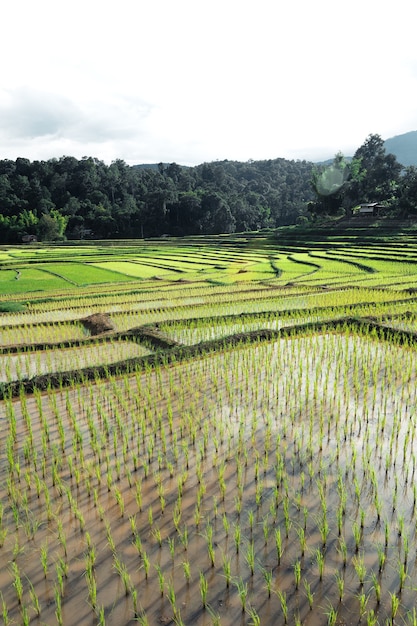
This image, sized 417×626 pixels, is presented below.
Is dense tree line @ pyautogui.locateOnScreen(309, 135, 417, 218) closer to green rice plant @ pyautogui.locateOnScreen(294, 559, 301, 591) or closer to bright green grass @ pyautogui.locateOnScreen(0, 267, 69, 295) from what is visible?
bright green grass @ pyautogui.locateOnScreen(0, 267, 69, 295)

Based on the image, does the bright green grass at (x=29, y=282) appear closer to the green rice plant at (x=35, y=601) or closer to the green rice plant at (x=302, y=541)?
the green rice plant at (x=35, y=601)

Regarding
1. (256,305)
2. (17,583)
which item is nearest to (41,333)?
(256,305)

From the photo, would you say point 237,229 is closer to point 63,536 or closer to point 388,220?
point 388,220

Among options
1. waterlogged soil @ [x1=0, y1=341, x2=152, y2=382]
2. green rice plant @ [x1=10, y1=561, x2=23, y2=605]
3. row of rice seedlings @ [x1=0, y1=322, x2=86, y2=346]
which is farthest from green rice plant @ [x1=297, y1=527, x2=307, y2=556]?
row of rice seedlings @ [x1=0, y1=322, x2=86, y2=346]

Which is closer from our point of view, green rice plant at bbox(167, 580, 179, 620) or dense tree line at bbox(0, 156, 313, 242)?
green rice plant at bbox(167, 580, 179, 620)

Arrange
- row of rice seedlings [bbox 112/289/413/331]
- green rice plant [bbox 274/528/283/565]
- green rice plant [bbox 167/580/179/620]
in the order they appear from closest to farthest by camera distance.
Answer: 1. green rice plant [bbox 167/580/179/620]
2. green rice plant [bbox 274/528/283/565]
3. row of rice seedlings [bbox 112/289/413/331]

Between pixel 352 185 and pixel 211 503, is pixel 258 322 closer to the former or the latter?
pixel 211 503

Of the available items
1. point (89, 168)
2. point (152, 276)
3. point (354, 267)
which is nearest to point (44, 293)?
point (152, 276)
